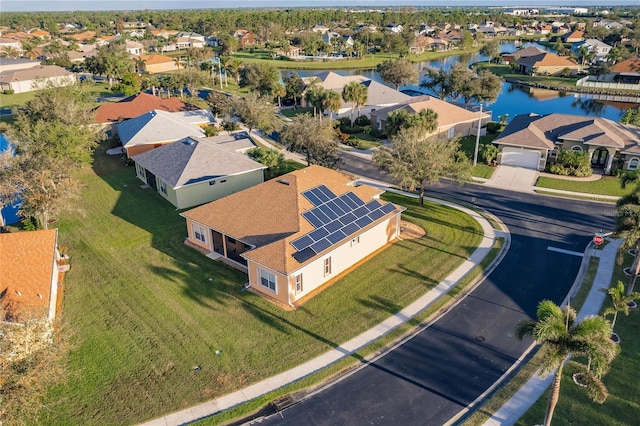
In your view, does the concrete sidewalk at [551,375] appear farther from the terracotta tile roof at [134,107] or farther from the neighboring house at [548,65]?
the neighboring house at [548,65]

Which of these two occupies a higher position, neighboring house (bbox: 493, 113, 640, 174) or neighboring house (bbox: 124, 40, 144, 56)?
neighboring house (bbox: 124, 40, 144, 56)

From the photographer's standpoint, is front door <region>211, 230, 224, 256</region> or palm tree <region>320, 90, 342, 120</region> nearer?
front door <region>211, 230, 224, 256</region>

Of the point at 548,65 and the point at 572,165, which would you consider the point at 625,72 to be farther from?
the point at 572,165

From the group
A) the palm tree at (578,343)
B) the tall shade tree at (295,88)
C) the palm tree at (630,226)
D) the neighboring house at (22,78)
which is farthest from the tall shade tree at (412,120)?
the neighboring house at (22,78)

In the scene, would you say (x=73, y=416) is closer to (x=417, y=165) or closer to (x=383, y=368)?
(x=383, y=368)

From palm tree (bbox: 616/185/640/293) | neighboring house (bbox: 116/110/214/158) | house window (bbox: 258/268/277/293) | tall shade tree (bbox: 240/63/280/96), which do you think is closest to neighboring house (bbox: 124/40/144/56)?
tall shade tree (bbox: 240/63/280/96)

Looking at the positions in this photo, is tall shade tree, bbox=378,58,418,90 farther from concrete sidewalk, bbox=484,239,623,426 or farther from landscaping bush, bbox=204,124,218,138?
concrete sidewalk, bbox=484,239,623,426
